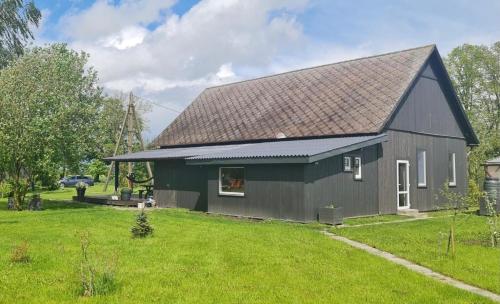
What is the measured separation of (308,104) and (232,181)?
→ 19.4 feet

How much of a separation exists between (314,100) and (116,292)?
651 inches

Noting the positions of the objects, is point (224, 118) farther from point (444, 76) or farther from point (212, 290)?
point (212, 290)

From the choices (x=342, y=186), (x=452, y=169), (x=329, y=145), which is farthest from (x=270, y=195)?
(x=452, y=169)

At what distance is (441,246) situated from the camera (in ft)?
36.6

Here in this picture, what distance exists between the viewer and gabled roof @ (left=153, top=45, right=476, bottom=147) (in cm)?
1956

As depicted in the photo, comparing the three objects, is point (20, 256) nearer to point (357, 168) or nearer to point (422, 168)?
point (357, 168)

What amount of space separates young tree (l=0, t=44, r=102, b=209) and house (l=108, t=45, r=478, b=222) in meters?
3.48

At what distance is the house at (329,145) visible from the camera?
16828 mm

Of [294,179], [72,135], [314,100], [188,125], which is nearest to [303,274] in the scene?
[294,179]

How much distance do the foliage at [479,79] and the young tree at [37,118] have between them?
35894 millimetres

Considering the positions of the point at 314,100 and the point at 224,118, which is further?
the point at 224,118

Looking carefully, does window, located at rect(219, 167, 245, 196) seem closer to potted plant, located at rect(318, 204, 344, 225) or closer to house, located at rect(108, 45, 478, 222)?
house, located at rect(108, 45, 478, 222)

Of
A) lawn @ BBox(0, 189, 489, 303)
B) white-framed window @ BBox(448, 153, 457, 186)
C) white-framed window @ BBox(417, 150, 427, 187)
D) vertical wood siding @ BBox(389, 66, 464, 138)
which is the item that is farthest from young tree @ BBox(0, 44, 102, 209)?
white-framed window @ BBox(448, 153, 457, 186)

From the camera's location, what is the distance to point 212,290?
7.37 meters
